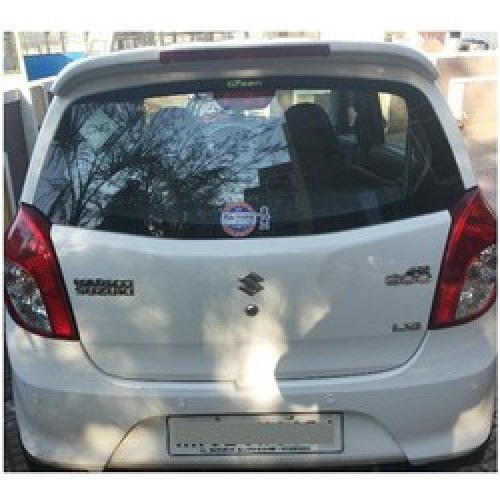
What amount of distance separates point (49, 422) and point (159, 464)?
0.41 meters

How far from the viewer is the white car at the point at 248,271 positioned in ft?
7.45

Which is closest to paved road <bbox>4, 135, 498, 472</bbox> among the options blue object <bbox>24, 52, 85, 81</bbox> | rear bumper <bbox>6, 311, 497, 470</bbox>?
rear bumper <bbox>6, 311, 497, 470</bbox>

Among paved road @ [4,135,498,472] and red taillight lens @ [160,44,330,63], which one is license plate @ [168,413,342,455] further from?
red taillight lens @ [160,44,330,63]

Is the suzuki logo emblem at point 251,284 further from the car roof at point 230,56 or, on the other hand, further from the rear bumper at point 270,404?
the car roof at point 230,56

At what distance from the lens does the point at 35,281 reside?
235 cm

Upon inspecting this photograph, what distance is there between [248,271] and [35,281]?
739mm

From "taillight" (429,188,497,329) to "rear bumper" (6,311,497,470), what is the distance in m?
0.07

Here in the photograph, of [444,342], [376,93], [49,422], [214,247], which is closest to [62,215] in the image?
[214,247]

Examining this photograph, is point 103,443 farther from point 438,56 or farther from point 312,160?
point 438,56

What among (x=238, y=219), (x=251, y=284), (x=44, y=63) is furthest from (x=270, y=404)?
(x=44, y=63)

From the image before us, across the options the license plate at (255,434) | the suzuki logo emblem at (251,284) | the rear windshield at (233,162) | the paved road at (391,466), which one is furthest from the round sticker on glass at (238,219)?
the paved road at (391,466)

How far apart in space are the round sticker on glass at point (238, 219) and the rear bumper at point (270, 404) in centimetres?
52

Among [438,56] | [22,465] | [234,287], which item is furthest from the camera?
[438,56]

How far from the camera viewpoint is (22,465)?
10.6 feet
